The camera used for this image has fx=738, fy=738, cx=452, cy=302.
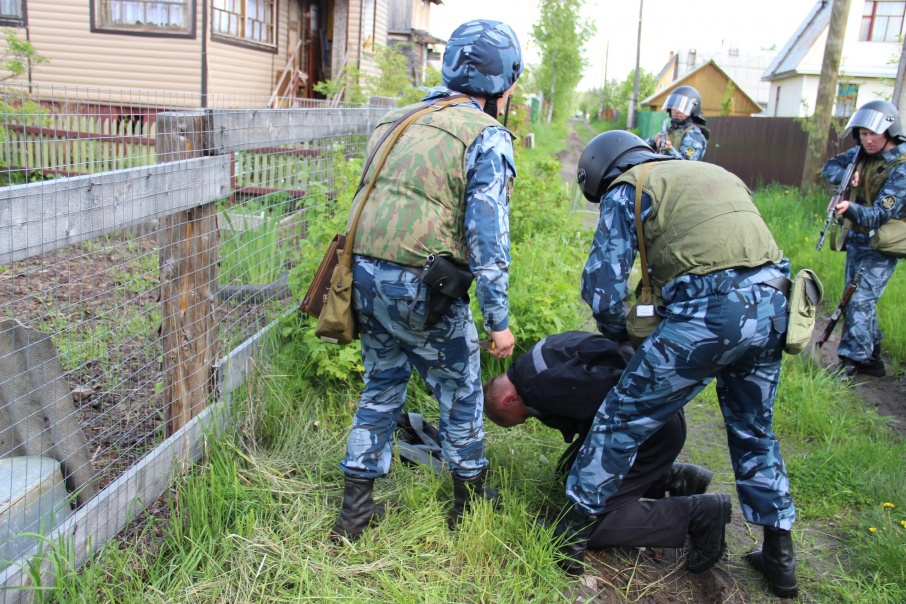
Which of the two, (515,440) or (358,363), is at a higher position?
(358,363)

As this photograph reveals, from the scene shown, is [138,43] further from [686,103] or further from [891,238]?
[891,238]

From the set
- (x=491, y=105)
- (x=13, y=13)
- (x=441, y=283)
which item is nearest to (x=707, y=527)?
(x=441, y=283)

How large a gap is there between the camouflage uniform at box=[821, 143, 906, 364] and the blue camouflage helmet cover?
3497 mm

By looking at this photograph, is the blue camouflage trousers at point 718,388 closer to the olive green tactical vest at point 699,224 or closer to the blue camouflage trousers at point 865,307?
the olive green tactical vest at point 699,224

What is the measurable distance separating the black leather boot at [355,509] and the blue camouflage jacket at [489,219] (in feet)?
2.70

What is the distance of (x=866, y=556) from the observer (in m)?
3.03

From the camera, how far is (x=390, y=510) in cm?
299

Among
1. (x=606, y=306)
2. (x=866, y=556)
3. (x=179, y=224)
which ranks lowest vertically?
(x=866, y=556)

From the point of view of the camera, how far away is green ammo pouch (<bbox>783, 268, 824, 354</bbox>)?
2537 mm

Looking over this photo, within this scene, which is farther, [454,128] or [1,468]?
[454,128]

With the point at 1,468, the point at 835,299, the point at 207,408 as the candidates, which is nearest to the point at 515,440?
the point at 207,408

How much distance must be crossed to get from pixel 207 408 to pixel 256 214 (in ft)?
4.17

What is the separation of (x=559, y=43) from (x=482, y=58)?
3749cm

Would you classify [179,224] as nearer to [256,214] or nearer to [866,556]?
[256,214]
